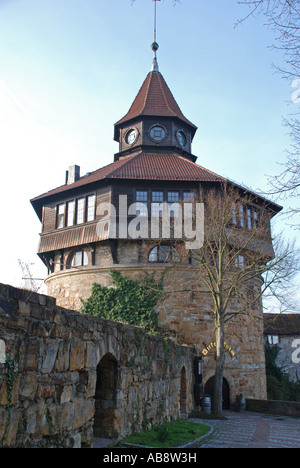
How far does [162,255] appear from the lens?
19.7 m

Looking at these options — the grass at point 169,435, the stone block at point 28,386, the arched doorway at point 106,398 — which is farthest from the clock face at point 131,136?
the stone block at point 28,386

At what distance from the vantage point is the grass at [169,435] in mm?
8172

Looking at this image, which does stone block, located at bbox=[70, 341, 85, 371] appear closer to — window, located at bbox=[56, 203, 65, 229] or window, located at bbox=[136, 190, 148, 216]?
window, located at bbox=[136, 190, 148, 216]

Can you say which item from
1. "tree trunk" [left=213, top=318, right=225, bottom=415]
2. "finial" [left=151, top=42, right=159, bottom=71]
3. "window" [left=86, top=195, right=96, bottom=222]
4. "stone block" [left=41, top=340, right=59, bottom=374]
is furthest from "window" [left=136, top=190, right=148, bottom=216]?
"stone block" [left=41, top=340, right=59, bottom=374]

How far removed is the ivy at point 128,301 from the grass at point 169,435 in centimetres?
738

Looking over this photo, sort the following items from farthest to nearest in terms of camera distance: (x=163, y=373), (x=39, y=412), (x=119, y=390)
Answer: (x=163, y=373) < (x=119, y=390) < (x=39, y=412)

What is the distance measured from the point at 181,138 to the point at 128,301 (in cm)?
1092

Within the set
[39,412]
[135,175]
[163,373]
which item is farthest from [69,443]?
[135,175]

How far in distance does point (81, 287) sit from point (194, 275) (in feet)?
18.0

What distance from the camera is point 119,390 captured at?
7.98 m

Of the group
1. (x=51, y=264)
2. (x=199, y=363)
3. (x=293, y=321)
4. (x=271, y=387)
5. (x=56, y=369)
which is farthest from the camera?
(x=293, y=321)

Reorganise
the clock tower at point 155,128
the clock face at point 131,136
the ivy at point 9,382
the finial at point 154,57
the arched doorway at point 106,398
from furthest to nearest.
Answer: the finial at point 154,57 < the clock face at point 131,136 < the clock tower at point 155,128 < the arched doorway at point 106,398 < the ivy at point 9,382

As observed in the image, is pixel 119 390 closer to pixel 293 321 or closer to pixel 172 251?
pixel 172 251

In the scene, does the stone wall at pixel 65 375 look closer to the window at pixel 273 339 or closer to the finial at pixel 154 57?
the finial at pixel 154 57
